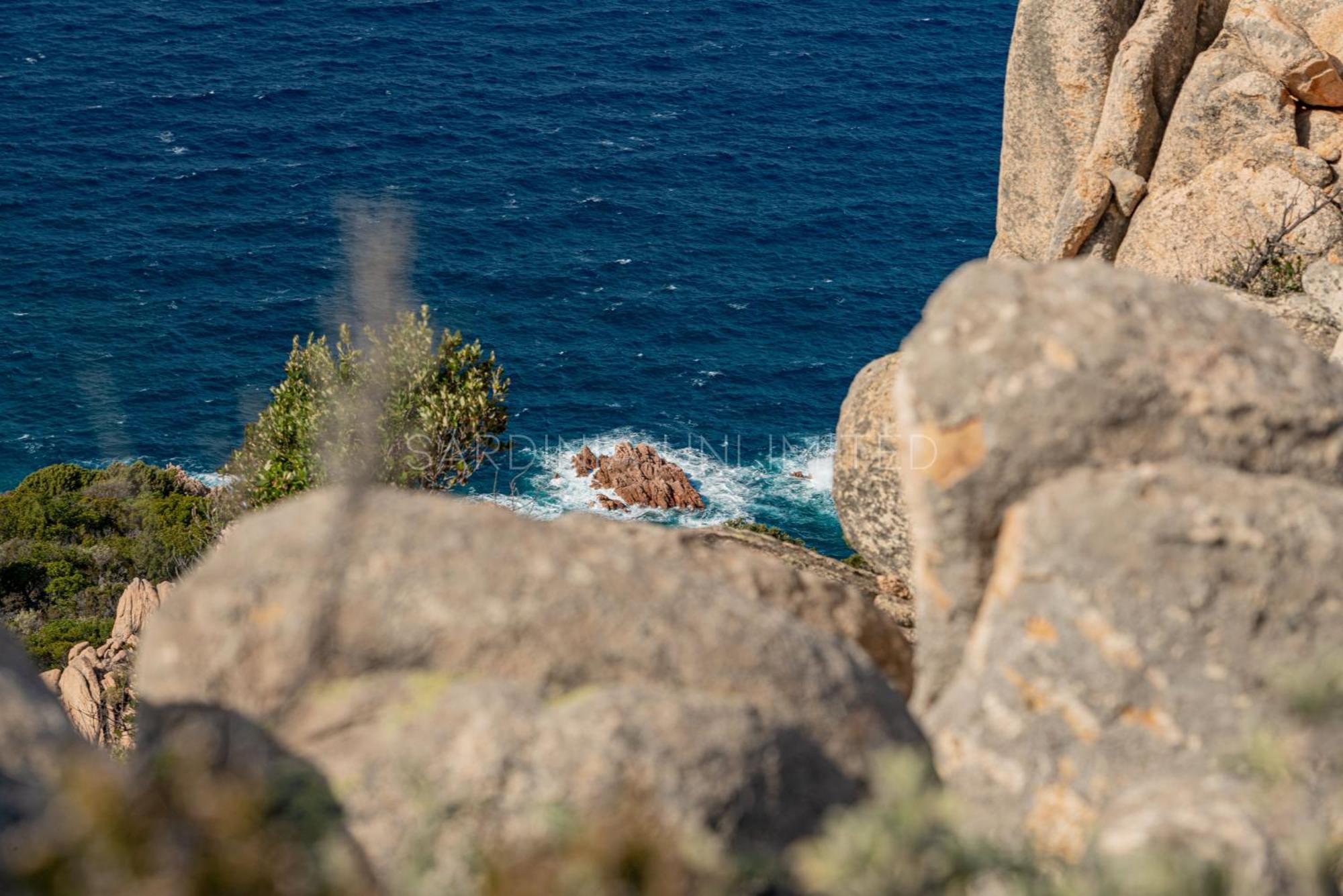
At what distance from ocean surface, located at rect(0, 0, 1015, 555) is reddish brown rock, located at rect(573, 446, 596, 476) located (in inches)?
73.5

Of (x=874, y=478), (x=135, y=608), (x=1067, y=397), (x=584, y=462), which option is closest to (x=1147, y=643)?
(x=1067, y=397)

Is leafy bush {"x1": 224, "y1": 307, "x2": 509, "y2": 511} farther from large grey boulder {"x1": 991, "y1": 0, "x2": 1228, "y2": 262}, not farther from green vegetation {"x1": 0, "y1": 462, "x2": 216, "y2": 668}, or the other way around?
large grey boulder {"x1": 991, "y1": 0, "x2": 1228, "y2": 262}

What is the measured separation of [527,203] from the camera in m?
137

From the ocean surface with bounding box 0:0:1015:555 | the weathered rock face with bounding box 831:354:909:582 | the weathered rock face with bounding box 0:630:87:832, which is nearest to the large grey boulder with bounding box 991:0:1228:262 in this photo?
the weathered rock face with bounding box 831:354:909:582

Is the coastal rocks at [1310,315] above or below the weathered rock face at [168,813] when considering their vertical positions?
below

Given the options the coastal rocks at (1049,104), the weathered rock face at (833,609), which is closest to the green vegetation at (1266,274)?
the coastal rocks at (1049,104)

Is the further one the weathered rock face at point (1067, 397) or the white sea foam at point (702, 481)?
the white sea foam at point (702, 481)

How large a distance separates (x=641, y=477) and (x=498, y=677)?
8912 centimetres

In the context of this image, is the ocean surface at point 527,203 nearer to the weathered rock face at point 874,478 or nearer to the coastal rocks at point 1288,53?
the coastal rocks at point 1288,53

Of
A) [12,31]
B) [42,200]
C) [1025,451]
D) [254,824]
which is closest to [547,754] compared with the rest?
[254,824]

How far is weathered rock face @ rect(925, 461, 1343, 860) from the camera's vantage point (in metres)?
10.1

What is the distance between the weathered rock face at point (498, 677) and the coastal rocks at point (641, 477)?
8520 cm

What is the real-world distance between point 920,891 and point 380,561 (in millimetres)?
4790

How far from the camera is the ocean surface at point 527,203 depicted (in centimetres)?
10700
